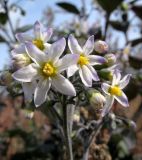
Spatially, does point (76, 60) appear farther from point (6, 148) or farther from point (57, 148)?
point (6, 148)

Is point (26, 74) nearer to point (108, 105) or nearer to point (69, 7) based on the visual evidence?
point (108, 105)

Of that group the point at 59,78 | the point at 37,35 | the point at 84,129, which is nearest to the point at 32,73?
the point at 59,78

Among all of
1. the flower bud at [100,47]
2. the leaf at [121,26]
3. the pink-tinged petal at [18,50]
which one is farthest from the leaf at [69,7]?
the pink-tinged petal at [18,50]

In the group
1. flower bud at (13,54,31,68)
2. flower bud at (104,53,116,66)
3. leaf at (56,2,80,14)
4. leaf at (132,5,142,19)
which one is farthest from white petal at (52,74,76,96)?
leaf at (132,5,142,19)

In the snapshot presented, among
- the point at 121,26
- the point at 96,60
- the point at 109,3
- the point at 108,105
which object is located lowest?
the point at 121,26

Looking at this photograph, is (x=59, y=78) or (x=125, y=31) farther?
(x=125, y=31)

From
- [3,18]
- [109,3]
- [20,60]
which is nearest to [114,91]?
[20,60]

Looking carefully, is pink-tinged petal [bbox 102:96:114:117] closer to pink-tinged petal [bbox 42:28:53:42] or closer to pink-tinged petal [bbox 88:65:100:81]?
pink-tinged petal [bbox 88:65:100:81]

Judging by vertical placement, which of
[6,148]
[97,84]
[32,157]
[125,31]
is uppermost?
[97,84]
